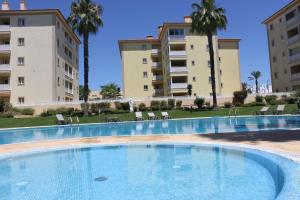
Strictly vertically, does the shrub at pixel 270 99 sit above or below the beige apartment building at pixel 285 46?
below

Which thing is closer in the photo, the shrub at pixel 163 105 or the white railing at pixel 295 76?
the shrub at pixel 163 105

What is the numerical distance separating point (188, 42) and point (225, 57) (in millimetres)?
8908

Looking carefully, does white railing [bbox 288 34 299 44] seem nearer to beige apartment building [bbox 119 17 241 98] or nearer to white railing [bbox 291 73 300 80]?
white railing [bbox 291 73 300 80]

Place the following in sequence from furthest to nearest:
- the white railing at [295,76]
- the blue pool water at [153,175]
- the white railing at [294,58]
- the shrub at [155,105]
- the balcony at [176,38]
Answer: the balcony at [176,38] < the white railing at [294,58] < the white railing at [295,76] < the shrub at [155,105] < the blue pool water at [153,175]

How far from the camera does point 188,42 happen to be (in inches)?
1966

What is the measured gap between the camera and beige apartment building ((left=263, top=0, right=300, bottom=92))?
47.6 metres

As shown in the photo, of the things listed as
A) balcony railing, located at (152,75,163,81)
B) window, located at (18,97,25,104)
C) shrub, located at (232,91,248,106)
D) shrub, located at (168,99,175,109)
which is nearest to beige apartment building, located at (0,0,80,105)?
window, located at (18,97,25,104)

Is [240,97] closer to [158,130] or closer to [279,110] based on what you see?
[279,110]

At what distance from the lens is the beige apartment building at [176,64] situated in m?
48.9

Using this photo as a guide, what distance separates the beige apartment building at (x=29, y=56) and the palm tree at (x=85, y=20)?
28.6ft

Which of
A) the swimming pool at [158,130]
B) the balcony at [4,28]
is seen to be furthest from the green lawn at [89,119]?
the balcony at [4,28]

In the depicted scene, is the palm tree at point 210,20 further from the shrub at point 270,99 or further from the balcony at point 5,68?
the balcony at point 5,68

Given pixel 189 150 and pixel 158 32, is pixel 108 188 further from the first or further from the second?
pixel 158 32

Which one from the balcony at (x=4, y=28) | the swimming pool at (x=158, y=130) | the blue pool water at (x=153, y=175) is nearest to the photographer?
the blue pool water at (x=153, y=175)
